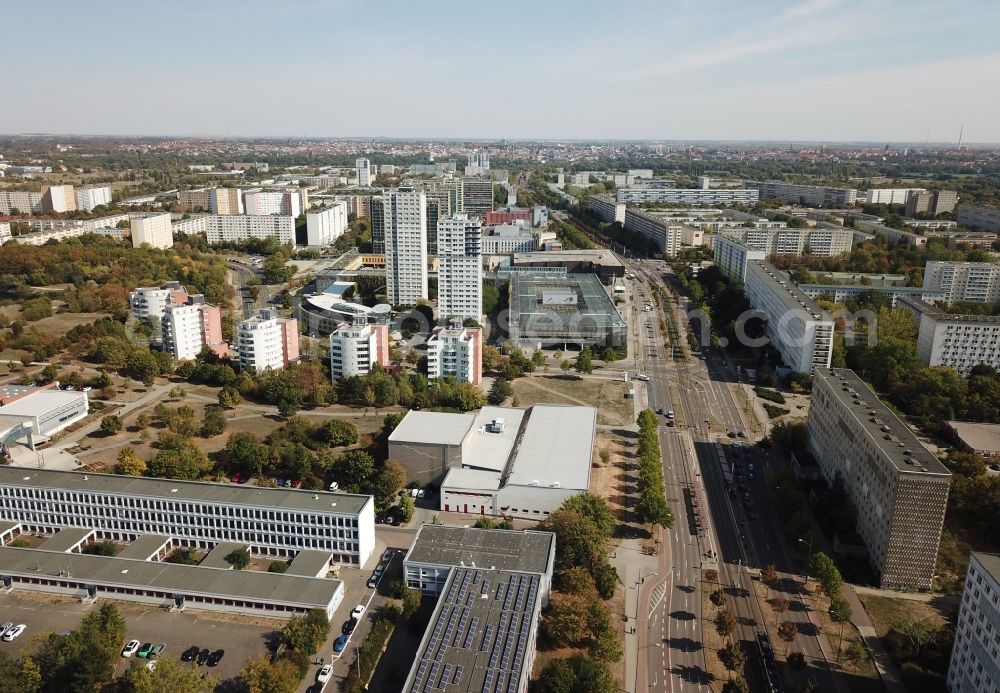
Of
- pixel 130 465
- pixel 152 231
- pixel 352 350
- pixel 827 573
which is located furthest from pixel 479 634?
pixel 152 231

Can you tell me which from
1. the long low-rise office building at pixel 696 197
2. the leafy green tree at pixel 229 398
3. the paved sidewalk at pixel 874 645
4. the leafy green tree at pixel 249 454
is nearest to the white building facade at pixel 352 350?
the leafy green tree at pixel 229 398

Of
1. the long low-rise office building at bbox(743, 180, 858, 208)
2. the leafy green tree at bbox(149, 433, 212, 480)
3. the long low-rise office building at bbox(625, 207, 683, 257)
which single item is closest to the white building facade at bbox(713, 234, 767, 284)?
the long low-rise office building at bbox(625, 207, 683, 257)

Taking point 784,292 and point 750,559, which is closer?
point 750,559

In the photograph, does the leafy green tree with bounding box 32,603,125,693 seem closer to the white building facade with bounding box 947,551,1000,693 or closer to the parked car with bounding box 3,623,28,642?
the parked car with bounding box 3,623,28,642

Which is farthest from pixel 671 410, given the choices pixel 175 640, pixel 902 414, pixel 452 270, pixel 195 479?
pixel 175 640

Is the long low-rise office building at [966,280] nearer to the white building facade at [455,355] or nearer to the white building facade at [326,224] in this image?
the white building facade at [455,355]

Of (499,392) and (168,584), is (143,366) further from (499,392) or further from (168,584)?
(168,584)

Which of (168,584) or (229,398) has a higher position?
(229,398)

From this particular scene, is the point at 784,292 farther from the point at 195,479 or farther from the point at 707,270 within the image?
the point at 195,479
